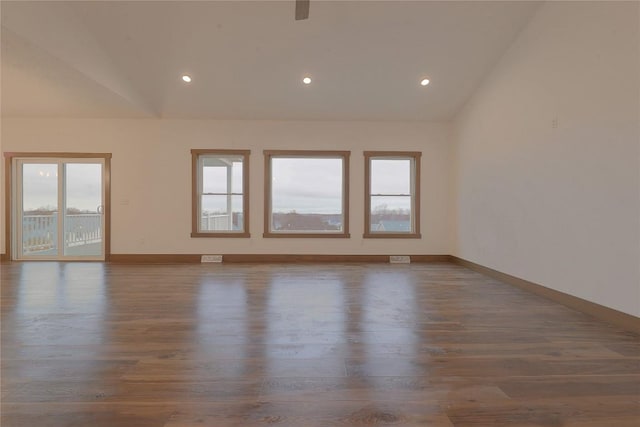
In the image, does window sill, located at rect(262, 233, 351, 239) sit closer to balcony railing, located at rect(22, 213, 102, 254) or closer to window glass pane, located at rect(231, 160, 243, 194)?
window glass pane, located at rect(231, 160, 243, 194)

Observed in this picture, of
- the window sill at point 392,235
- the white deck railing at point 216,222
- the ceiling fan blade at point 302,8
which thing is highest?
the ceiling fan blade at point 302,8

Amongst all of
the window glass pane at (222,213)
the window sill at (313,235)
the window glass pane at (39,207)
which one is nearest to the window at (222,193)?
the window glass pane at (222,213)

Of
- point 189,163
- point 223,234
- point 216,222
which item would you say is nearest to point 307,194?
point 223,234

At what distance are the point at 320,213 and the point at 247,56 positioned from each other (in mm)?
3162

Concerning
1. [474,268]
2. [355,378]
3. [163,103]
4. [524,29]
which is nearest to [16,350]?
[355,378]

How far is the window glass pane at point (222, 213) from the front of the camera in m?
6.32

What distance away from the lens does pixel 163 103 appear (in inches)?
222

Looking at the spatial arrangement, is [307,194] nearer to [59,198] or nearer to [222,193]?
[222,193]

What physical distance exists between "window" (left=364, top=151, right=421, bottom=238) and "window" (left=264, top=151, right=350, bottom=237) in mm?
676

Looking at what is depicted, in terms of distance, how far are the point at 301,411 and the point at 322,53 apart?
4.62m

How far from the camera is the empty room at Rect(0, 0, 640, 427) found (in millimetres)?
1764

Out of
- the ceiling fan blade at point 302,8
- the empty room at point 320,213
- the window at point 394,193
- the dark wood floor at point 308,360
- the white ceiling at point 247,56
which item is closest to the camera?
the dark wood floor at point 308,360

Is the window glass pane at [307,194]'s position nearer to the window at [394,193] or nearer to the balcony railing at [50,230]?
the window at [394,193]

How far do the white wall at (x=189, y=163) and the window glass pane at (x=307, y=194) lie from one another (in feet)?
0.96
